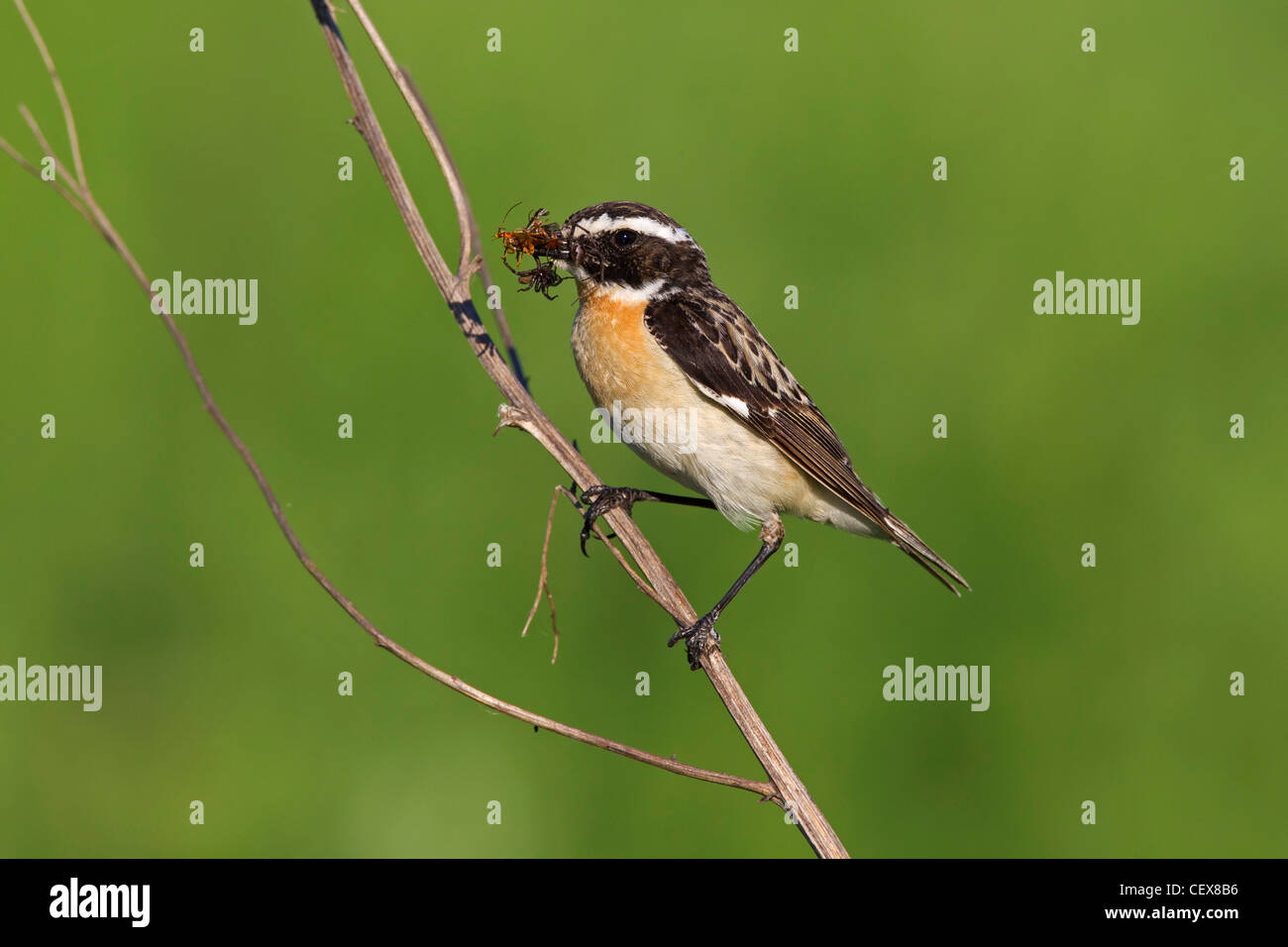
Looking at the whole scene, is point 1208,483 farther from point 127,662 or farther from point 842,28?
point 127,662

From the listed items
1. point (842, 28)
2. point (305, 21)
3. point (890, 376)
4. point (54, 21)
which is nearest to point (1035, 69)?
point (842, 28)

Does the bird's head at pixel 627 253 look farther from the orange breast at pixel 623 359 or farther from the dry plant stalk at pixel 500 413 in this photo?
the dry plant stalk at pixel 500 413

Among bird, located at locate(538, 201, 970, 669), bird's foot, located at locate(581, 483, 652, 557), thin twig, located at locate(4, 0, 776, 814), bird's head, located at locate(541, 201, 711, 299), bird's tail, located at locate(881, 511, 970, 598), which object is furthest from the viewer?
bird's tail, located at locate(881, 511, 970, 598)

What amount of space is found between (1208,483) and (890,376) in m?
2.17

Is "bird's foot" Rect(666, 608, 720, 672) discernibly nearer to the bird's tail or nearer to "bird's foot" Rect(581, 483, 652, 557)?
"bird's foot" Rect(581, 483, 652, 557)

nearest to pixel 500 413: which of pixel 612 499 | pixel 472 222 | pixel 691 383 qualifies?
pixel 472 222

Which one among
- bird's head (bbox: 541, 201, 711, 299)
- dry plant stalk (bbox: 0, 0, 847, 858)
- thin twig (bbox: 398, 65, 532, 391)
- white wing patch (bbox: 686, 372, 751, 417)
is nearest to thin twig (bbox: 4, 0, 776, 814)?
dry plant stalk (bbox: 0, 0, 847, 858)

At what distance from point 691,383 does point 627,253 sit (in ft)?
2.13

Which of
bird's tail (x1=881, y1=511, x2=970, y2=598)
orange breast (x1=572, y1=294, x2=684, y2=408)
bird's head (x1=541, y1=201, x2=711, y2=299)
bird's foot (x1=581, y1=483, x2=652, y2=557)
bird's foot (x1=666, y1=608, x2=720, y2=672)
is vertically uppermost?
bird's head (x1=541, y1=201, x2=711, y2=299)

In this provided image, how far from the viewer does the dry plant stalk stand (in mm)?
3826

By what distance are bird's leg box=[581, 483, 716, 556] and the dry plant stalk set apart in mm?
156

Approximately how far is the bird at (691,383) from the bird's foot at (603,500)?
0.01 meters

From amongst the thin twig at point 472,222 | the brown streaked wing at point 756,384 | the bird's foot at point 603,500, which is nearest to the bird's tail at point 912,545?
the brown streaked wing at point 756,384

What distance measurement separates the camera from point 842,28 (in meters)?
10.3
